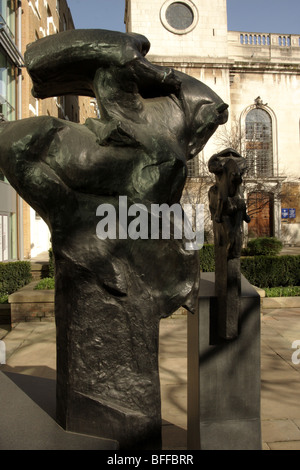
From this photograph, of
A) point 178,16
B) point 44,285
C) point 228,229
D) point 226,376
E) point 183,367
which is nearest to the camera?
point 228,229

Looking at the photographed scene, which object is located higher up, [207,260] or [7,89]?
[7,89]

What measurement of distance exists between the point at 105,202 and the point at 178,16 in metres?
23.7

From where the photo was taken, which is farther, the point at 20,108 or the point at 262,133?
the point at 262,133

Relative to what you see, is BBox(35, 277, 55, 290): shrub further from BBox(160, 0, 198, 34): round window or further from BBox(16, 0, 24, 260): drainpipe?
BBox(160, 0, 198, 34): round window

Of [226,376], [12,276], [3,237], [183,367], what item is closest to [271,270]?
[183,367]

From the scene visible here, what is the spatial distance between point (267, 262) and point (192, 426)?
7.90m

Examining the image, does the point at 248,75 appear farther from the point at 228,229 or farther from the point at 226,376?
the point at 226,376

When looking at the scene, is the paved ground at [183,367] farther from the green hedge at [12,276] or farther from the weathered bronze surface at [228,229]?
the green hedge at [12,276]

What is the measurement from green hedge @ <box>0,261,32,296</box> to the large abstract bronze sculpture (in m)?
8.20

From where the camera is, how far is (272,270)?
10.4 metres

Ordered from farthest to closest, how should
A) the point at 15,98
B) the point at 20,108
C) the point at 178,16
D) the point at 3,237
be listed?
the point at 178,16 → the point at 20,108 → the point at 15,98 → the point at 3,237

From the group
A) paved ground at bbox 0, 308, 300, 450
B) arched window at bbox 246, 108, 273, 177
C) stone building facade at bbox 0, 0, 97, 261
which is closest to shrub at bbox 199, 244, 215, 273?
paved ground at bbox 0, 308, 300, 450

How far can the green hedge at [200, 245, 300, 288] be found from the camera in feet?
34.0

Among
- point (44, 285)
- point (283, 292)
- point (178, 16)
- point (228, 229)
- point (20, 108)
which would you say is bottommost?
point (283, 292)
